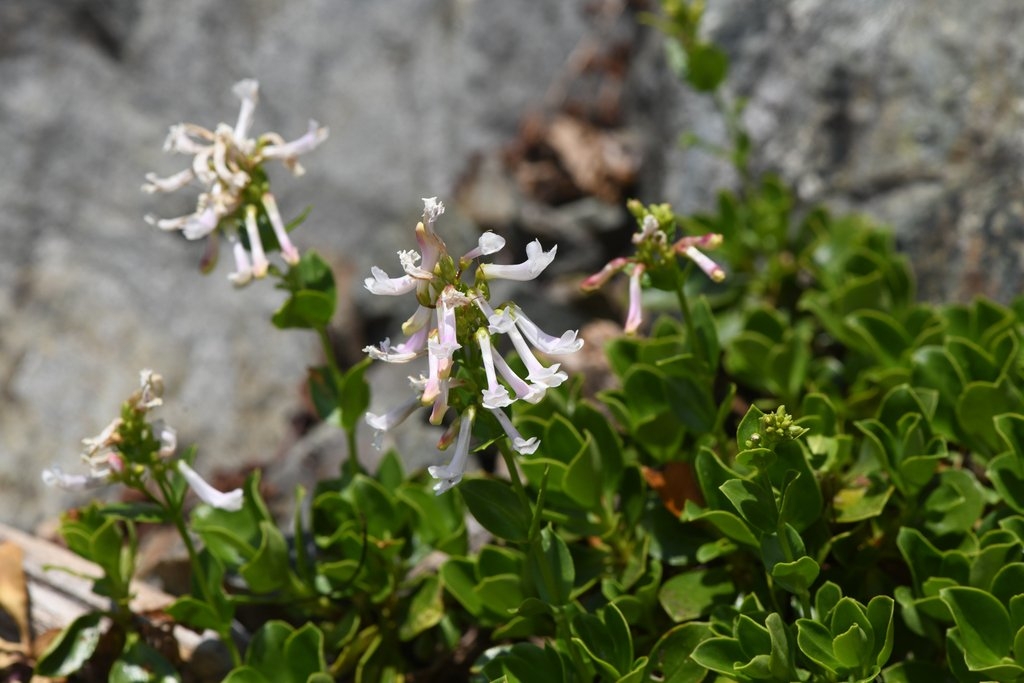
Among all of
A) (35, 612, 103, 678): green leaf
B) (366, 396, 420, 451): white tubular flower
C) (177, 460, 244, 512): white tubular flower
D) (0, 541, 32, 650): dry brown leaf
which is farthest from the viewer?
(0, 541, 32, 650): dry brown leaf

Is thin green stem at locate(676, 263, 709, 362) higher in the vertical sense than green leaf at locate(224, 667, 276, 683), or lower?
higher

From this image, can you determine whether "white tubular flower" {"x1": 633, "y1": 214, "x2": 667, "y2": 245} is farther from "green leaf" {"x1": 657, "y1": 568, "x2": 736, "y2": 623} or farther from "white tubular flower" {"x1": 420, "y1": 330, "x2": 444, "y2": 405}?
"green leaf" {"x1": 657, "y1": 568, "x2": 736, "y2": 623}

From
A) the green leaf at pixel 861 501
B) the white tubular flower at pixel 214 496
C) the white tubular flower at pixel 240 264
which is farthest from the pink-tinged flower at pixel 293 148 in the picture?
the green leaf at pixel 861 501

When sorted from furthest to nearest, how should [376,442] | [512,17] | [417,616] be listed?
1. [512,17]
2. [417,616]
3. [376,442]

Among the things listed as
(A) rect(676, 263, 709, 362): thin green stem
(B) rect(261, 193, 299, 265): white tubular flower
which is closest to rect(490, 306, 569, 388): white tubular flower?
(A) rect(676, 263, 709, 362): thin green stem

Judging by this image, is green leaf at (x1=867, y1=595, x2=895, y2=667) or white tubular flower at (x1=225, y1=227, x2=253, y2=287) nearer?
green leaf at (x1=867, y1=595, x2=895, y2=667)

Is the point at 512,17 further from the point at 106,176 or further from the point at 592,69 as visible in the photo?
the point at 106,176

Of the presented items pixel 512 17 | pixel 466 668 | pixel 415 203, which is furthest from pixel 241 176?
pixel 512 17

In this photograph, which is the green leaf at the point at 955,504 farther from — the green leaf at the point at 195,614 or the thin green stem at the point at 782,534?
the green leaf at the point at 195,614
